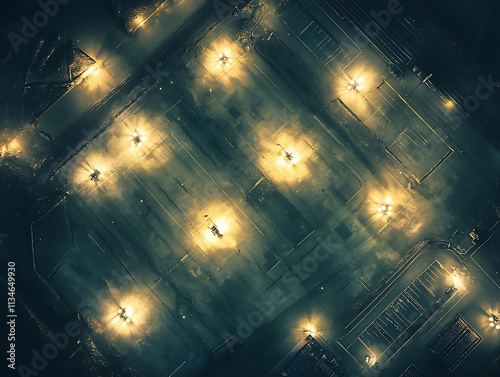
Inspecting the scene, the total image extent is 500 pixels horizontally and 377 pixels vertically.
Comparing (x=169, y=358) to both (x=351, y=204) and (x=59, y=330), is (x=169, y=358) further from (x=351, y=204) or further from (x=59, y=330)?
(x=351, y=204)

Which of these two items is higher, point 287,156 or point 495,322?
point 287,156

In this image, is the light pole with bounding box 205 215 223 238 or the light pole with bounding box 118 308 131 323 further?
the light pole with bounding box 205 215 223 238

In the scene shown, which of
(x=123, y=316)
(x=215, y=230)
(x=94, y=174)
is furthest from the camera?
(x=94, y=174)

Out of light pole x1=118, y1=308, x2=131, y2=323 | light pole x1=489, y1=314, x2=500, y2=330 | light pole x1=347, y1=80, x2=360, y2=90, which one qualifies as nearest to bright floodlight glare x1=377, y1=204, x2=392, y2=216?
light pole x1=347, y1=80, x2=360, y2=90

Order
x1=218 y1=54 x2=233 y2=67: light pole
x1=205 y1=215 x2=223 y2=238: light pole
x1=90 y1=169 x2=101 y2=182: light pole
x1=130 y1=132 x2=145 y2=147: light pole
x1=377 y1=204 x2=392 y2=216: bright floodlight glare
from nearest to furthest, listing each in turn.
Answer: x1=205 y1=215 x2=223 y2=238: light pole
x1=377 y1=204 x2=392 y2=216: bright floodlight glare
x1=90 y1=169 x2=101 y2=182: light pole
x1=130 y1=132 x2=145 y2=147: light pole
x1=218 y1=54 x2=233 y2=67: light pole

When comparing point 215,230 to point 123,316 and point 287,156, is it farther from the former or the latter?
point 123,316

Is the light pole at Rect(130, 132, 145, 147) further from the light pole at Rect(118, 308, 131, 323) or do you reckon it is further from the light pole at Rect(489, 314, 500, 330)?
the light pole at Rect(489, 314, 500, 330)

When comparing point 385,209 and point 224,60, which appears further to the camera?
point 224,60

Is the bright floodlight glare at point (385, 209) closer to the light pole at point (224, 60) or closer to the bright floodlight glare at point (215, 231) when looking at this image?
the bright floodlight glare at point (215, 231)

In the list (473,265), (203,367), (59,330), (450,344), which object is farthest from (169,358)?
(473,265)

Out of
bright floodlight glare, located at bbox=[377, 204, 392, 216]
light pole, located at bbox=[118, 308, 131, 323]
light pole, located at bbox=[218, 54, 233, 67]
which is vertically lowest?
bright floodlight glare, located at bbox=[377, 204, 392, 216]

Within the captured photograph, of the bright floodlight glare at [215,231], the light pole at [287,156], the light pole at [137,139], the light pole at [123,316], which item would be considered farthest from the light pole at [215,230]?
the light pole at [123,316]

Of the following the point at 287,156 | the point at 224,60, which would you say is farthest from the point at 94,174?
the point at 287,156
